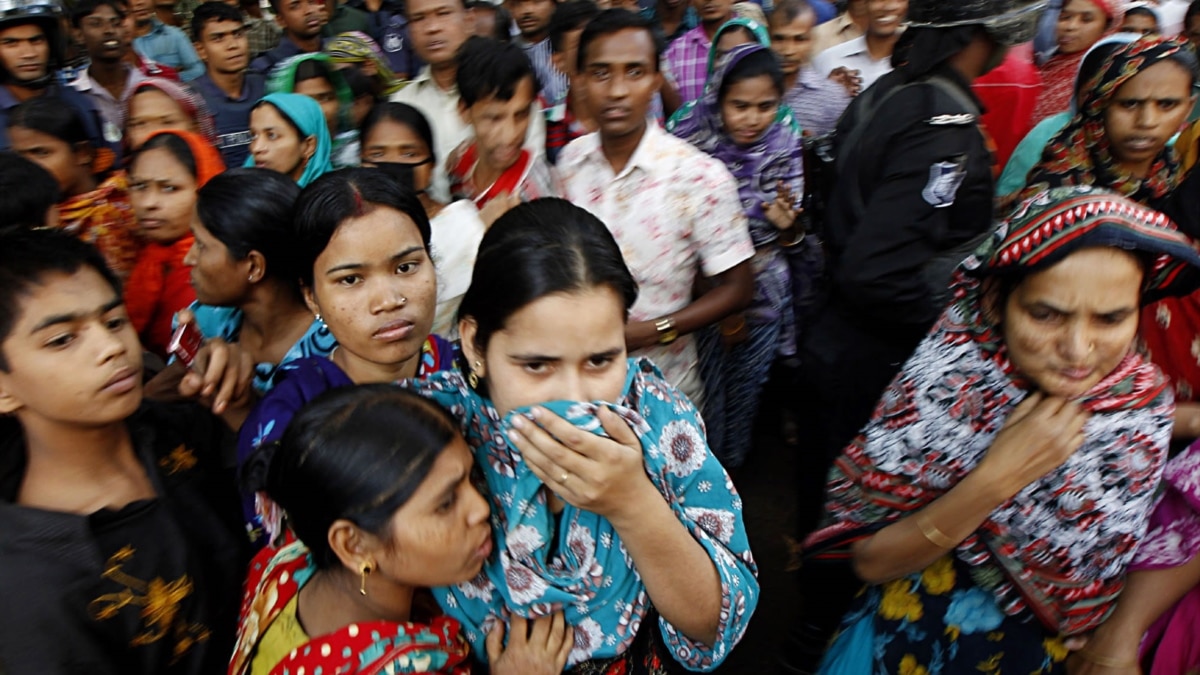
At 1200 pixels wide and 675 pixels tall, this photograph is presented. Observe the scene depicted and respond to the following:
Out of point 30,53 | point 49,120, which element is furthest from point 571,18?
point 30,53

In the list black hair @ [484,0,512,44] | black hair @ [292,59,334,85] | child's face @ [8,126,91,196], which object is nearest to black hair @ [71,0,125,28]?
black hair @ [292,59,334,85]

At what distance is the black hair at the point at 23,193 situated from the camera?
2.12 metres

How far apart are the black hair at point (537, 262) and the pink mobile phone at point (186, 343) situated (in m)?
0.89

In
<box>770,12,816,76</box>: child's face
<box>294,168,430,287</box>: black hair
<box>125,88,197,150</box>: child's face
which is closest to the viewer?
<box>294,168,430,287</box>: black hair

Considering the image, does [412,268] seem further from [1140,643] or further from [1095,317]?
[1140,643]

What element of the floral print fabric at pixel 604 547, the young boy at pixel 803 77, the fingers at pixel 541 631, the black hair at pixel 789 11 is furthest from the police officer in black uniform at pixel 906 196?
the black hair at pixel 789 11

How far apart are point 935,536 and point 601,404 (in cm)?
79

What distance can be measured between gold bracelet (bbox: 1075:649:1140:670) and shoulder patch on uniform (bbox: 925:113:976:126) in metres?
1.22

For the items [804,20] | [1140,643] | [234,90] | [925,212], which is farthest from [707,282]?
[234,90]

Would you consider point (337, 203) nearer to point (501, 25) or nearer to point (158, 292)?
point (158, 292)

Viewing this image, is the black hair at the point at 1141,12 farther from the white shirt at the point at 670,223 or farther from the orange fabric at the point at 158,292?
the orange fabric at the point at 158,292

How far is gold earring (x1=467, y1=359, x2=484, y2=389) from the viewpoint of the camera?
1.34m

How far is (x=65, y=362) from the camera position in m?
1.35

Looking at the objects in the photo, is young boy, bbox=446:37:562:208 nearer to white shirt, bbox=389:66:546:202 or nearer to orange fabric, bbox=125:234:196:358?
white shirt, bbox=389:66:546:202
